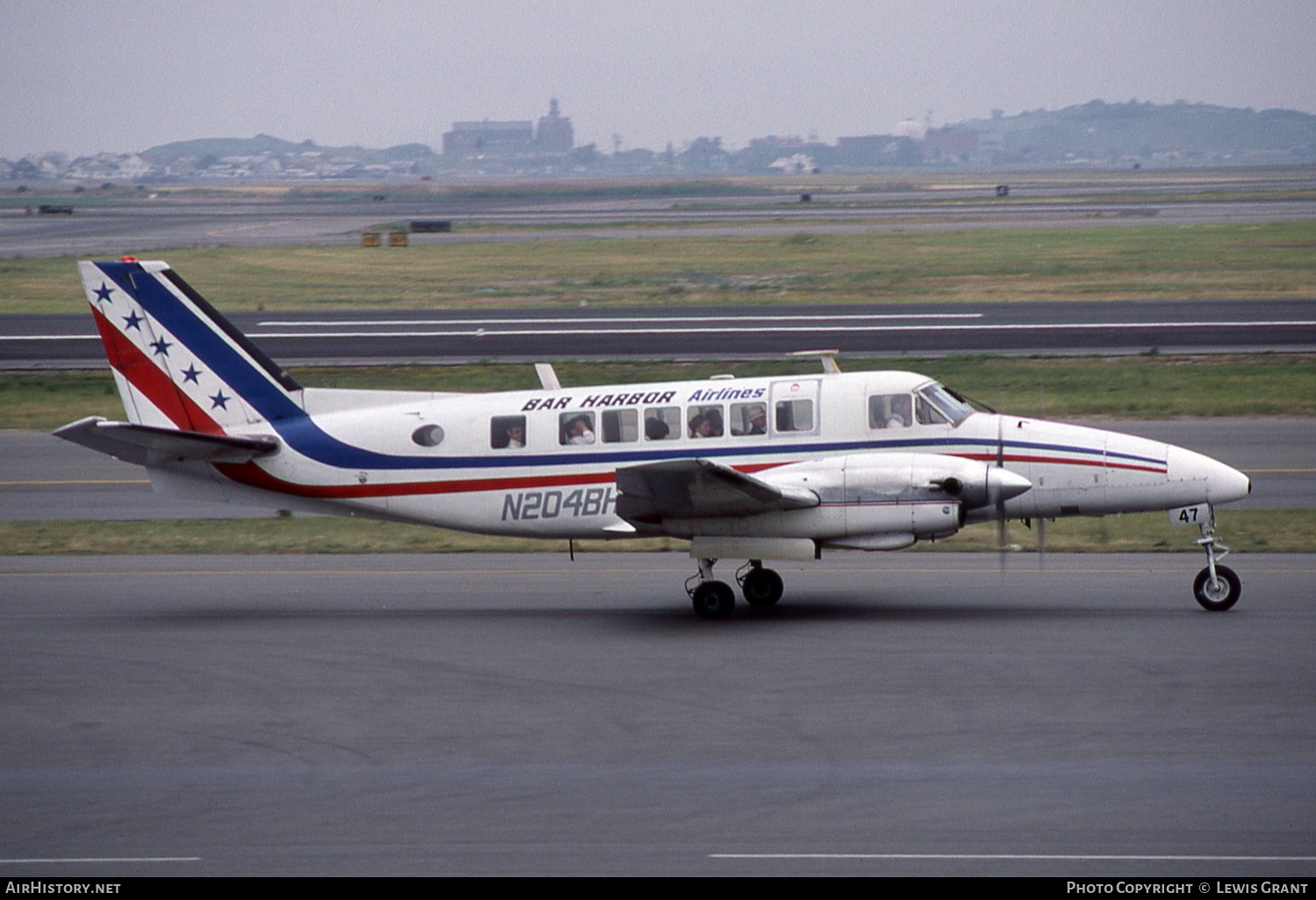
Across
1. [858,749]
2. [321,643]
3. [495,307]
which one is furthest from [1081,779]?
[495,307]

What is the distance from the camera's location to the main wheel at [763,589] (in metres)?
18.4

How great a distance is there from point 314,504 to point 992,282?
154 feet

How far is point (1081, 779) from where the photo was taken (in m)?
11.6

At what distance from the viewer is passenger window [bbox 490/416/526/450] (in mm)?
18719

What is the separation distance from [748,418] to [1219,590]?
6191mm

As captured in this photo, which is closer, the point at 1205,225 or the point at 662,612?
the point at 662,612

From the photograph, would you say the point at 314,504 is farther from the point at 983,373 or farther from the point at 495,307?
the point at 495,307

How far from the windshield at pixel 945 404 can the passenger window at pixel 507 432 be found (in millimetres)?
5300

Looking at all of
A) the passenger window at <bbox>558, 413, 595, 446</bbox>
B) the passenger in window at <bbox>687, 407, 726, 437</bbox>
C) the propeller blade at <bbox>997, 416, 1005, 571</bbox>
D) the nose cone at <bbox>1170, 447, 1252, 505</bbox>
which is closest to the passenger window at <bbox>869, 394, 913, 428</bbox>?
the propeller blade at <bbox>997, 416, 1005, 571</bbox>

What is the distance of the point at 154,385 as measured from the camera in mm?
19578

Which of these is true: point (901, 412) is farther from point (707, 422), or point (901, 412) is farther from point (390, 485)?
point (390, 485)

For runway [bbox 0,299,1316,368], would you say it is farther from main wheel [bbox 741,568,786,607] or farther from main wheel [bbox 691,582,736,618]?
main wheel [bbox 691,582,736,618]

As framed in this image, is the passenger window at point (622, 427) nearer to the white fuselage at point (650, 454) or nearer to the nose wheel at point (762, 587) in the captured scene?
the white fuselage at point (650, 454)

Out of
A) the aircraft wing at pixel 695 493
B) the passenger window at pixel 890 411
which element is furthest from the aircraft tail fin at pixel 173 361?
the passenger window at pixel 890 411
